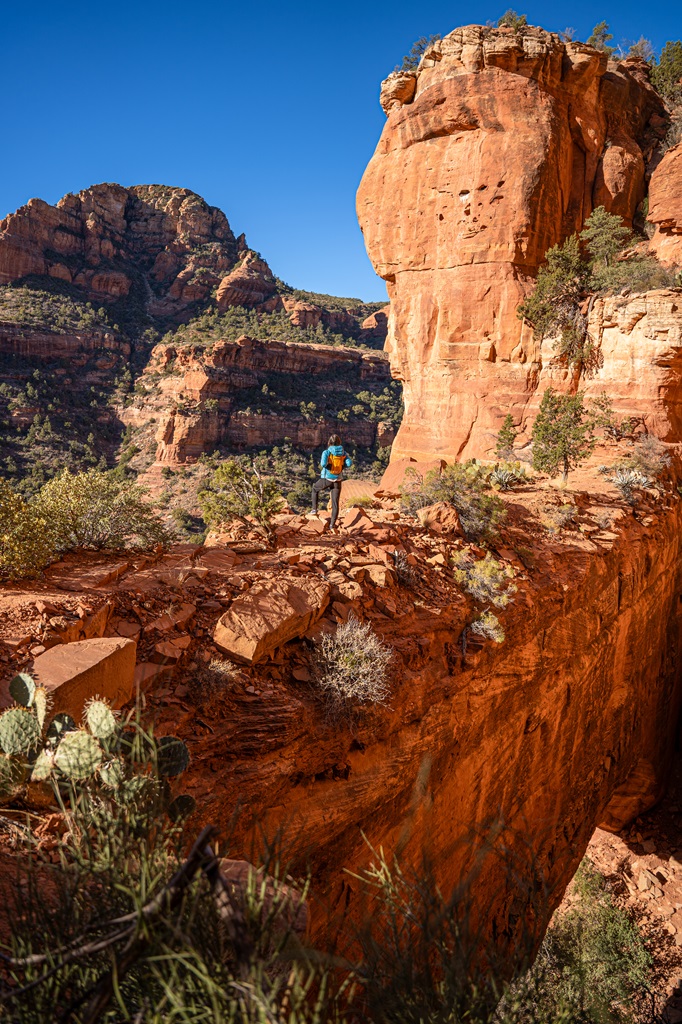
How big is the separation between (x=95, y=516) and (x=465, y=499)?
5341 millimetres

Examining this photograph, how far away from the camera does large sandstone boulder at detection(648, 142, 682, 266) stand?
13781 mm

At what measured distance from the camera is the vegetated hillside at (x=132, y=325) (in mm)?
42656

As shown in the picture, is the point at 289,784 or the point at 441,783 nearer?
the point at 289,784

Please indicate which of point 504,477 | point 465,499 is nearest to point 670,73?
point 504,477

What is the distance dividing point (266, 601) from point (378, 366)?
2210 inches

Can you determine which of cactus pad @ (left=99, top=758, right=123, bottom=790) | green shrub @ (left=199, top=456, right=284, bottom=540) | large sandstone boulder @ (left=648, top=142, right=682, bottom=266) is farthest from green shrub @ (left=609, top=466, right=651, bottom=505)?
cactus pad @ (left=99, top=758, right=123, bottom=790)

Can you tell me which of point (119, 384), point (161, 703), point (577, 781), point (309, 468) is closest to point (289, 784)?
point (161, 703)

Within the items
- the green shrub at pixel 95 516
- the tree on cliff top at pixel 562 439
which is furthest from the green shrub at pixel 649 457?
the green shrub at pixel 95 516

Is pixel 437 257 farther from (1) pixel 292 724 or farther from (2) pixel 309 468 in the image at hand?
(2) pixel 309 468

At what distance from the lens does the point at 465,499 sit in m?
7.98

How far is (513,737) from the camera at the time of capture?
6371 millimetres

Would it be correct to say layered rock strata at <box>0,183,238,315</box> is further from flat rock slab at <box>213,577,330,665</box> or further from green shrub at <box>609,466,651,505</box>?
flat rock slab at <box>213,577,330,665</box>

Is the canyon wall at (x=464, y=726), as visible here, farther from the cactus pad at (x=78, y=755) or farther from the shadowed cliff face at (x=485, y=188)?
the shadowed cliff face at (x=485, y=188)

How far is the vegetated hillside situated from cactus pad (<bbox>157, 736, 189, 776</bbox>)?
32.1 m
